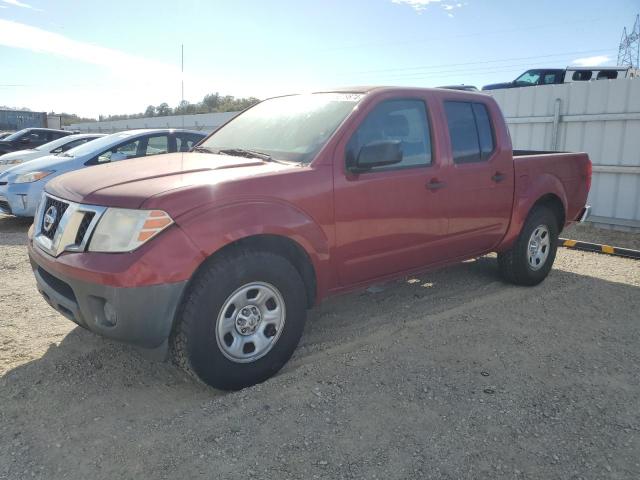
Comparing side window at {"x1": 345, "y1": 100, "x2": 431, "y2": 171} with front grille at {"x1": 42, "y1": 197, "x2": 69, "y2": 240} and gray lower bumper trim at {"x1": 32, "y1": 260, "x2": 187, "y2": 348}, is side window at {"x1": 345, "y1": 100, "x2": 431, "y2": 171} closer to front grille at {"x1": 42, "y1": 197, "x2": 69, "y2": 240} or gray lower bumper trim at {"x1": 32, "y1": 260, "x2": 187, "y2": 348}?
gray lower bumper trim at {"x1": 32, "y1": 260, "x2": 187, "y2": 348}

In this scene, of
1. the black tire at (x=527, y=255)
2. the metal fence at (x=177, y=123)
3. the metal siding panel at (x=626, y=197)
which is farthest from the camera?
the metal fence at (x=177, y=123)

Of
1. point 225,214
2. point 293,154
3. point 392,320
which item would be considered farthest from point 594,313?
point 225,214

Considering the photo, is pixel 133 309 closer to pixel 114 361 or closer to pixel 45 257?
pixel 45 257

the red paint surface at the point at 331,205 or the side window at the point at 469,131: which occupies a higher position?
the side window at the point at 469,131

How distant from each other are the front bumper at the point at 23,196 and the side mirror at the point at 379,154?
608 cm

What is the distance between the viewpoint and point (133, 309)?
2719 mm

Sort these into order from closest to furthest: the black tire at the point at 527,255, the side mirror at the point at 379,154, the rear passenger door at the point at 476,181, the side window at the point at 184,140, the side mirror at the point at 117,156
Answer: the side mirror at the point at 379,154, the rear passenger door at the point at 476,181, the black tire at the point at 527,255, the side mirror at the point at 117,156, the side window at the point at 184,140

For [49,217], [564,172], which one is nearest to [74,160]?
[49,217]

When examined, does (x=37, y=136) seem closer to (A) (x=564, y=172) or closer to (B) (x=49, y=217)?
(B) (x=49, y=217)

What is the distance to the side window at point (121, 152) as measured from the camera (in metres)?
8.22

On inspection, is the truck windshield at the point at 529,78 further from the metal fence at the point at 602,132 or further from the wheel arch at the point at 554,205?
the wheel arch at the point at 554,205

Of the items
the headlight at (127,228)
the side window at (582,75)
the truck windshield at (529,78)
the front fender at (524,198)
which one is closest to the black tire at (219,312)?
the headlight at (127,228)

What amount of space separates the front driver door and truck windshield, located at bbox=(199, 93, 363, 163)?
0.19 m

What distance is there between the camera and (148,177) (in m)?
3.14
